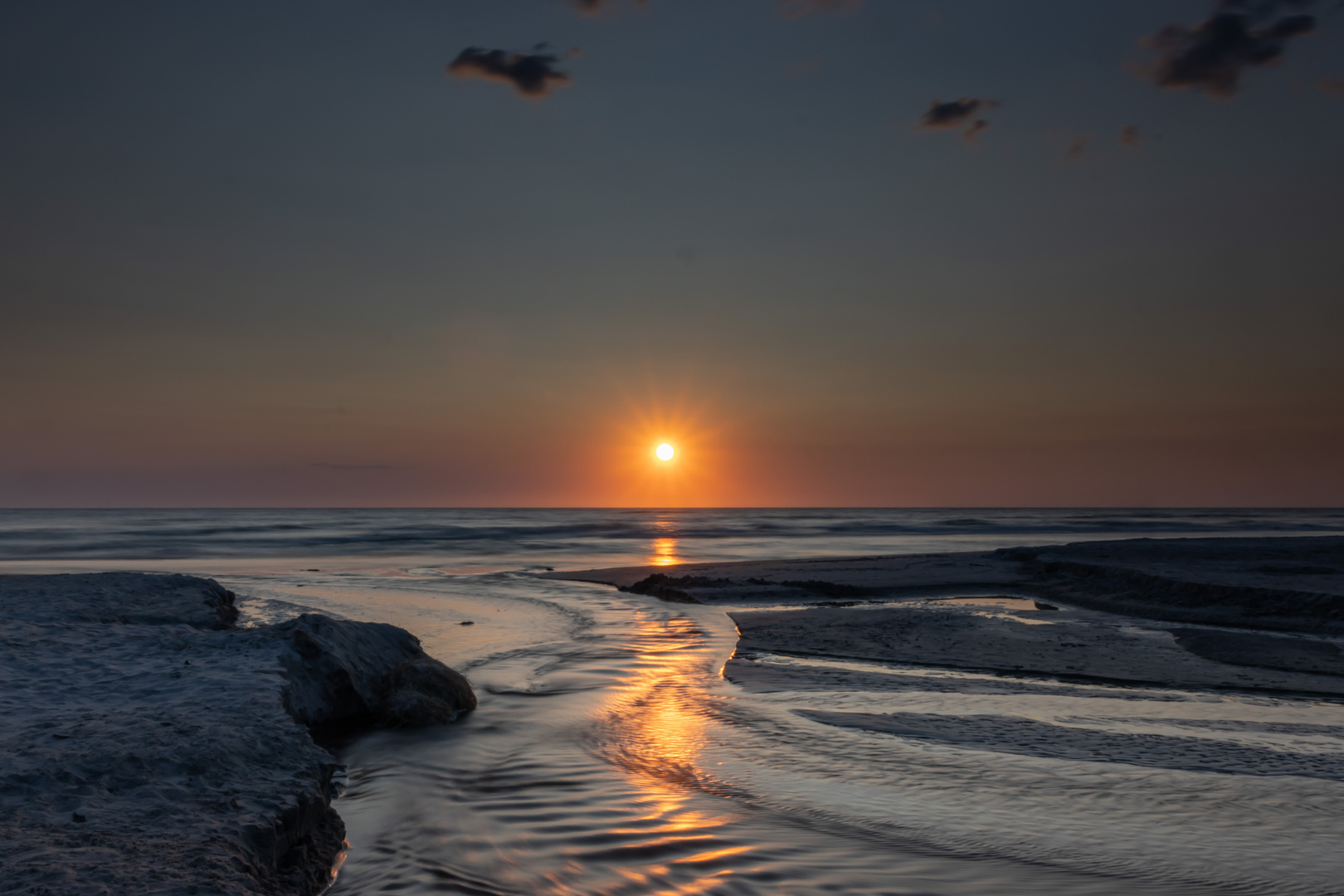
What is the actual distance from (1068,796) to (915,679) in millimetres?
3657

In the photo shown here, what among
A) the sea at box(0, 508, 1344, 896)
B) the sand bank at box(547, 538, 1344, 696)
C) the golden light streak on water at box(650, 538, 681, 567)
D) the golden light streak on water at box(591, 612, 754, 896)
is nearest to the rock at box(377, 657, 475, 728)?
the sea at box(0, 508, 1344, 896)

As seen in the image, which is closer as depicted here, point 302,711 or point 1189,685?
point 302,711

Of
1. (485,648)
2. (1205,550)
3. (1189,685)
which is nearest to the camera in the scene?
(1189,685)

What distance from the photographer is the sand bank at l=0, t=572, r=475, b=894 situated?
10.9ft

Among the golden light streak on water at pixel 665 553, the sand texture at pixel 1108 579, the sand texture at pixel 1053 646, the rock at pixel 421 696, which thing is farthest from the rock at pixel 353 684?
the golden light streak on water at pixel 665 553

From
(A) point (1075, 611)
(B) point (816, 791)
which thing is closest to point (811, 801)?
(B) point (816, 791)

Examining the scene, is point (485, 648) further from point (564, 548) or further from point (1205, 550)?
point (564, 548)

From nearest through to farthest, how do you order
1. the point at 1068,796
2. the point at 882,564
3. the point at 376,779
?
the point at 1068,796, the point at 376,779, the point at 882,564

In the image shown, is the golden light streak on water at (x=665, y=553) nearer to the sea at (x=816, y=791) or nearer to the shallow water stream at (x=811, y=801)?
the sea at (x=816, y=791)

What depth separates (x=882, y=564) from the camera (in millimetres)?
23172

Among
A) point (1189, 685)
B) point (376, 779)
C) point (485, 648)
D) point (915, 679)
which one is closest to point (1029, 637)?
point (1189, 685)

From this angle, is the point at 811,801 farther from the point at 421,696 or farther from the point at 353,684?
the point at 353,684

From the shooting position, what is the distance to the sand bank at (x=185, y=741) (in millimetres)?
3309

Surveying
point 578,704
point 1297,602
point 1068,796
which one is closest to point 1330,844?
point 1068,796
